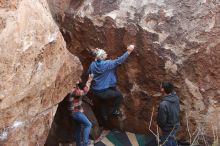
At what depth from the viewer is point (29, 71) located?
7.78 m

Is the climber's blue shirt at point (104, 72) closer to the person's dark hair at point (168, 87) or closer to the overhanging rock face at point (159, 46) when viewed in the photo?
the overhanging rock face at point (159, 46)

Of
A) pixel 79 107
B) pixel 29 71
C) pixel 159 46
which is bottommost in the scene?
pixel 79 107

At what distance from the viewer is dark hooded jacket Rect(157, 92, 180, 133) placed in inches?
336

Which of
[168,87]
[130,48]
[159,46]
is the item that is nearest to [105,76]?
[130,48]

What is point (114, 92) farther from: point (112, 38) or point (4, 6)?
point (4, 6)

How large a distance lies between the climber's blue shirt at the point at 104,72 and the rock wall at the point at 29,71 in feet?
2.55

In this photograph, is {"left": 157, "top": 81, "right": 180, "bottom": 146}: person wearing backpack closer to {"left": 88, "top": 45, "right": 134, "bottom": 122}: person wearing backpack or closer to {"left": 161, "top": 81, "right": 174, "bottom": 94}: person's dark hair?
{"left": 161, "top": 81, "right": 174, "bottom": 94}: person's dark hair

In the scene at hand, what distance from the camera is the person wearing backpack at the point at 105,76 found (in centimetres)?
940

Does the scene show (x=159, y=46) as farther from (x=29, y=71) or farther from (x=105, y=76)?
(x=29, y=71)

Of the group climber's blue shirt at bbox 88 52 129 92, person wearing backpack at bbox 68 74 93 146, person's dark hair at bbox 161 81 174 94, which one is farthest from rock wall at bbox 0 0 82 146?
person's dark hair at bbox 161 81 174 94

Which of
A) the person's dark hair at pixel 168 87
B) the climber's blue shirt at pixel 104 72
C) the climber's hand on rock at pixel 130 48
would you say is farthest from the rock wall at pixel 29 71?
the person's dark hair at pixel 168 87

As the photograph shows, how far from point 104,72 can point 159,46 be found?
1.14m

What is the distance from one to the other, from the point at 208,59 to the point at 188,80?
22.1 inches

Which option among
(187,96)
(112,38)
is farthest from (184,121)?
(112,38)
